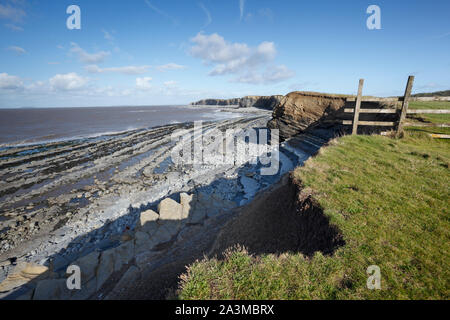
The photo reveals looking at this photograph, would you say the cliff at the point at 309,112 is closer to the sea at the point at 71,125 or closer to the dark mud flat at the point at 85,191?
the dark mud flat at the point at 85,191

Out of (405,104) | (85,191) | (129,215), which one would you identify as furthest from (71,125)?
(405,104)

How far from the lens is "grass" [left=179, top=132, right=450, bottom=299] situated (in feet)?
10.7

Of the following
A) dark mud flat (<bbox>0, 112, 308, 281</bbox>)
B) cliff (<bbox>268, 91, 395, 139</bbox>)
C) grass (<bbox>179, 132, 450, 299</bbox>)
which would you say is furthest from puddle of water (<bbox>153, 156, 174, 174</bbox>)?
cliff (<bbox>268, 91, 395, 139</bbox>)

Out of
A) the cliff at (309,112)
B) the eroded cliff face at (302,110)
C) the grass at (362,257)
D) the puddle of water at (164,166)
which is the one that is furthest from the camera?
the eroded cliff face at (302,110)

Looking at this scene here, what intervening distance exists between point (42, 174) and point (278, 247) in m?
20.7

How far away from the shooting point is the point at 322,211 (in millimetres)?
5102

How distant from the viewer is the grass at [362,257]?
10.7 feet

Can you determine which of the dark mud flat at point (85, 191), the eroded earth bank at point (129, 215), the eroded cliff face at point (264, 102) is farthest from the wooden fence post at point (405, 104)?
the eroded cliff face at point (264, 102)

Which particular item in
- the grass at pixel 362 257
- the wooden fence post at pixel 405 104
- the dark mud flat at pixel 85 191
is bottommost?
the dark mud flat at pixel 85 191

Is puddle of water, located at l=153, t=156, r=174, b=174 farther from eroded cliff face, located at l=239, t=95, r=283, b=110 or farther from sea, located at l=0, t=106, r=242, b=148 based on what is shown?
eroded cliff face, located at l=239, t=95, r=283, b=110

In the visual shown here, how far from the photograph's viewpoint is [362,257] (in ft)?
12.3

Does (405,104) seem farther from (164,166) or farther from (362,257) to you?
(164,166)
